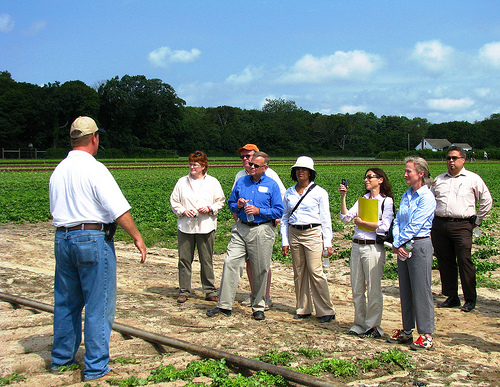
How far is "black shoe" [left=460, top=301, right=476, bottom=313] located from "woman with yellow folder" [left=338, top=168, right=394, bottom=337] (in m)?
1.94

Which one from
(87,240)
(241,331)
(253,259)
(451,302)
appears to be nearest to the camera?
(87,240)

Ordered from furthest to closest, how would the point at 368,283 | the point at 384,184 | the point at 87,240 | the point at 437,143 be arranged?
the point at 437,143, the point at 384,184, the point at 368,283, the point at 87,240

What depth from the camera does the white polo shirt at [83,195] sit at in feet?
13.1

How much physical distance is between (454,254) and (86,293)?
5.43 metres

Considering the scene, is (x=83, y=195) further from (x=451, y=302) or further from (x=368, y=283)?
(x=451, y=302)

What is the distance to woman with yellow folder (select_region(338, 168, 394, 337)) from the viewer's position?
555 centimetres

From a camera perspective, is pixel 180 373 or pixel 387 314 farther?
pixel 387 314

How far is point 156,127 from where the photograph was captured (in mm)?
80438

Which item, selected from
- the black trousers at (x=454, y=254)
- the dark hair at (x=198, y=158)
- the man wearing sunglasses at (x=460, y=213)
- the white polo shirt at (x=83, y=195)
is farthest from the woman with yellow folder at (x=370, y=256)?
the white polo shirt at (x=83, y=195)

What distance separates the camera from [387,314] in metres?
6.70

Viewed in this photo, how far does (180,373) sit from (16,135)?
73715 mm

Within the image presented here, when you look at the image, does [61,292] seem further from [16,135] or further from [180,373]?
[16,135]

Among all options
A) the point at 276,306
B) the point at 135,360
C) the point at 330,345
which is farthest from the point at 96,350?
the point at 276,306

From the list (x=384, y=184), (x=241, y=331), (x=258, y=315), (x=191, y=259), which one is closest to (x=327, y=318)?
(x=258, y=315)
